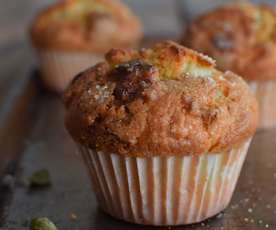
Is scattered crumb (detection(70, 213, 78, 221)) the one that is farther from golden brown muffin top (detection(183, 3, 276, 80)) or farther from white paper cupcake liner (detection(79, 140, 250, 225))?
golden brown muffin top (detection(183, 3, 276, 80))

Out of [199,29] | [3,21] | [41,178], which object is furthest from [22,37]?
[41,178]

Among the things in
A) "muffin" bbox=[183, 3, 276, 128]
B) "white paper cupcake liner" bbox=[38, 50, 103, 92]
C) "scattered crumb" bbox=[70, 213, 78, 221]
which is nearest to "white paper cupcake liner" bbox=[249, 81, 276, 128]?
"muffin" bbox=[183, 3, 276, 128]

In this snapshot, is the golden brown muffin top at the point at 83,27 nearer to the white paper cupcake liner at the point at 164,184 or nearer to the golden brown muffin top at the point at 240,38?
the golden brown muffin top at the point at 240,38

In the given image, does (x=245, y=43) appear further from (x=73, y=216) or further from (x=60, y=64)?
(x=73, y=216)

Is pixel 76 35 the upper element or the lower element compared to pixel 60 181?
upper

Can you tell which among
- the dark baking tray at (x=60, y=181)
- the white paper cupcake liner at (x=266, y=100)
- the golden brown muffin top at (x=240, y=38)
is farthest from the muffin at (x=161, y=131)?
the white paper cupcake liner at (x=266, y=100)

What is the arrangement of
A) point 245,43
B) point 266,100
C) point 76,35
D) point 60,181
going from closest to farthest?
point 60,181 < point 245,43 < point 266,100 < point 76,35

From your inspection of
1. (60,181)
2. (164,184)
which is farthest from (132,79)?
(60,181)
